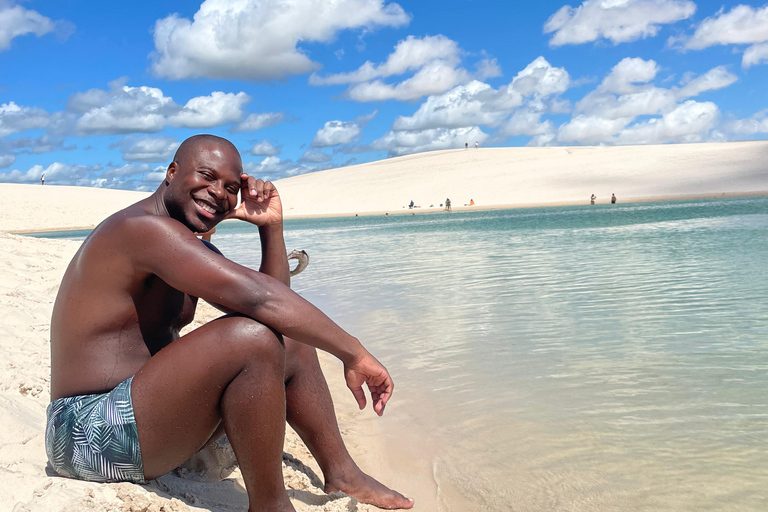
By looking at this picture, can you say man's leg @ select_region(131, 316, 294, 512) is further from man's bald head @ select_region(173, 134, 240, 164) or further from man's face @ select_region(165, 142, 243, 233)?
man's bald head @ select_region(173, 134, 240, 164)

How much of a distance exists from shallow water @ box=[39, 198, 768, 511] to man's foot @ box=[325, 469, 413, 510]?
21cm

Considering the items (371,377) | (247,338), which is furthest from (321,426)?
(247,338)

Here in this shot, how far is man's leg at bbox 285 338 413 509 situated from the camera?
2.31 m

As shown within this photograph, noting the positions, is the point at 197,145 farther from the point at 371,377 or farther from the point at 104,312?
the point at 371,377

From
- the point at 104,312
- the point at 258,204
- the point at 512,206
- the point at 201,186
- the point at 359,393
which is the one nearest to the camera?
the point at 104,312

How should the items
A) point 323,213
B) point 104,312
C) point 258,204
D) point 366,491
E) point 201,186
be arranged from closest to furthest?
point 104,312 < point 201,186 < point 258,204 < point 366,491 < point 323,213

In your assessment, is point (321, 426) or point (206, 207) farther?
point (321, 426)

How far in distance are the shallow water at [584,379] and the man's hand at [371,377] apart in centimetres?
83

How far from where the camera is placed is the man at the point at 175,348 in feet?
5.74

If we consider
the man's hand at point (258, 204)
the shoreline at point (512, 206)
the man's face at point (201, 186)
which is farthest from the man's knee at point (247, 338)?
the shoreline at point (512, 206)

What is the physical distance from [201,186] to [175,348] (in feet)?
1.72

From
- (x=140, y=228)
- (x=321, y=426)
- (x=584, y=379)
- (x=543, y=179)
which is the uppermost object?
(x=543, y=179)

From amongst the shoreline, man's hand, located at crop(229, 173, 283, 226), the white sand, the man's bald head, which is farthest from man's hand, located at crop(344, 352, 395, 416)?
the white sand

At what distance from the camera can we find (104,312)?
1.88m
